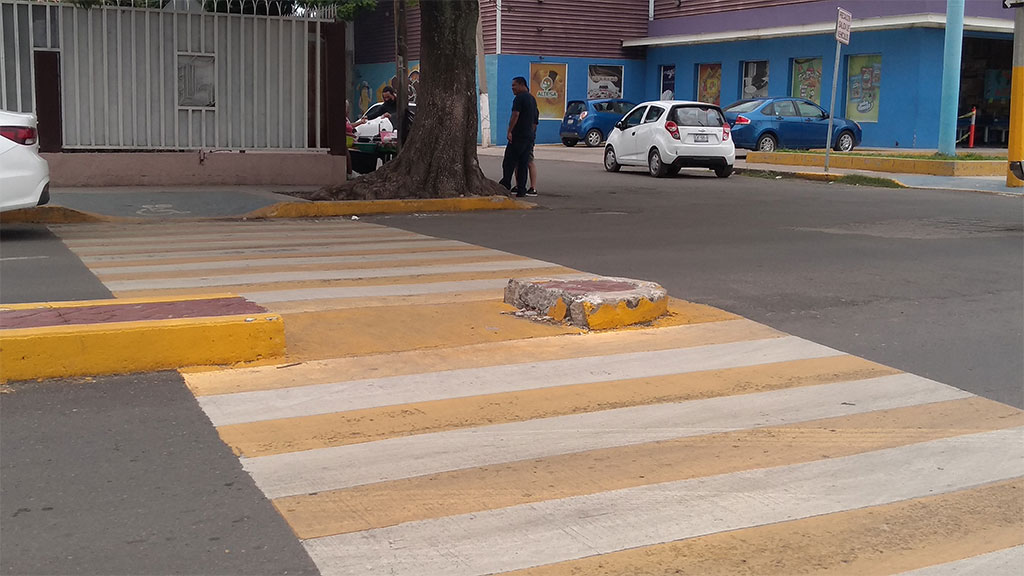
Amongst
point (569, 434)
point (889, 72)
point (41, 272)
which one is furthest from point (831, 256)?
point (889, 72)

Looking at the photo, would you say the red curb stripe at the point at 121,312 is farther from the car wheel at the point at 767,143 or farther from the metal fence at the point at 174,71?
the car wheel at the point at 767,143

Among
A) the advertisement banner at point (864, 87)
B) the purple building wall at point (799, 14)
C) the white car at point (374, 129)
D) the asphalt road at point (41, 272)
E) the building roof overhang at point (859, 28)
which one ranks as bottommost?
the asphalt road at point (41, 272)

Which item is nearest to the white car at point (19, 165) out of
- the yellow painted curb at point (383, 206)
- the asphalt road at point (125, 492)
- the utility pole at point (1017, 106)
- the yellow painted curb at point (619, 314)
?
the yellow painted curb at point (383, 206)

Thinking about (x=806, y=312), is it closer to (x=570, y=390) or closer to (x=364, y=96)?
(x=570, y=390)

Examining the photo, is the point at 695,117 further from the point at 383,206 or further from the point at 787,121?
the point at 383,206

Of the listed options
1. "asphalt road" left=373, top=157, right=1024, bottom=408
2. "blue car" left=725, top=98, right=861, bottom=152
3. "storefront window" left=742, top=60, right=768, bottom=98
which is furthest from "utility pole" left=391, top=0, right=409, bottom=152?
"storefront window" left=742, top=60, right=768, bottom=98

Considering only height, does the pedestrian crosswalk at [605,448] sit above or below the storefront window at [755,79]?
below

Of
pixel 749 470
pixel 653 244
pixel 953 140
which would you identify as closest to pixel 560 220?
pixel 653 244

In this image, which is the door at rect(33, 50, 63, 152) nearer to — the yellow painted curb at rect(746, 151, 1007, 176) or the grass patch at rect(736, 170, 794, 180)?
the grass patch at rect(736, 170, 794, 180)

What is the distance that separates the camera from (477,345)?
21.2ft

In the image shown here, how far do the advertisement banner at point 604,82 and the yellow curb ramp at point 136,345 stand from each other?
1332 inches

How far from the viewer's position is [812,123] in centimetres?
2819

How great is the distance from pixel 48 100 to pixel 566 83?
80.5ft

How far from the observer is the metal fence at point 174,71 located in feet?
52.4
